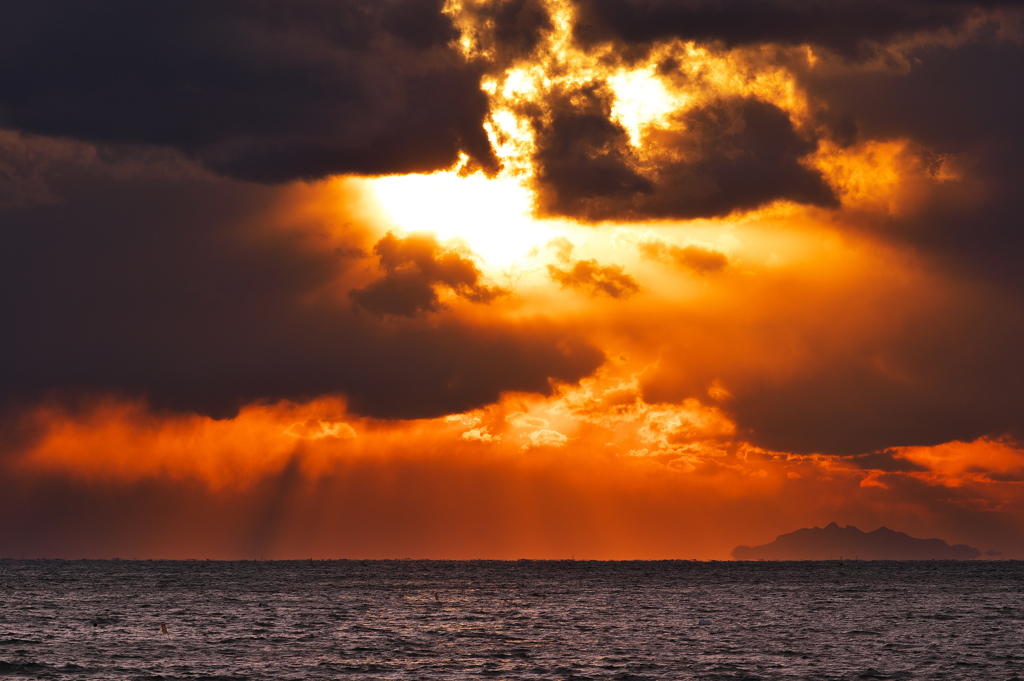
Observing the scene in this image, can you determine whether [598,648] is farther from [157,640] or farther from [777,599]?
[777,599]

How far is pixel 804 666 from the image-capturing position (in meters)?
86.4

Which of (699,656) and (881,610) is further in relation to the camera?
(881,610)

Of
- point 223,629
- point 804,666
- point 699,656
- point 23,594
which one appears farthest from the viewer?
point 23,594

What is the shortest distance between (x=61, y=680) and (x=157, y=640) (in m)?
29.3

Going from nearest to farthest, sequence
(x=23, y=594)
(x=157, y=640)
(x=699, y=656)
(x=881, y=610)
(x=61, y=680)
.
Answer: (x=61, y=680)
(x=699, y=656)
(x=157, y=640)
(x=881, y=610)
(x=23, y=594)

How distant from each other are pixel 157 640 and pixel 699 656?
53.8m

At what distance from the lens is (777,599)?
598 feet

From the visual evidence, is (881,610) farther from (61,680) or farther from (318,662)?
(61,680)

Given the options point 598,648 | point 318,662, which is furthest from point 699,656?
point 318,662

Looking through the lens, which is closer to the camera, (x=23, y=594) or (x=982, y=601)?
(x=982, y=601)

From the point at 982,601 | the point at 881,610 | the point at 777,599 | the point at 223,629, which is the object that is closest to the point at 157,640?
the point at 223,629

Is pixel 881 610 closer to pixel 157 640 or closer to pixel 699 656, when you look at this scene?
pixel 699 656

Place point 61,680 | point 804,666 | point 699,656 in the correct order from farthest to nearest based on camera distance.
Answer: point 699,656 < point 804,666 < point 61,680

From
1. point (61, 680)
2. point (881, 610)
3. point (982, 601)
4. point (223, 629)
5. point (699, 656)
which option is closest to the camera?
point (61, 680)
